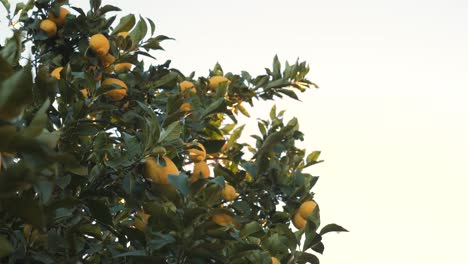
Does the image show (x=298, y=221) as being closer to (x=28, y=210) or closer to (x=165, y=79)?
(x=165, y=79)

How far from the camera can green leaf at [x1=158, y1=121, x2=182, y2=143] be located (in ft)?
7.33

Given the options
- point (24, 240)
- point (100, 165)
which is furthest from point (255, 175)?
point (24, 240)

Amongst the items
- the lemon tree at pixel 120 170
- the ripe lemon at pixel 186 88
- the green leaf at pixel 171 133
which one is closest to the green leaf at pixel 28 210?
the lemon tree at pixel 120 170

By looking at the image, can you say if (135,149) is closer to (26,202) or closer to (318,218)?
(318,218)

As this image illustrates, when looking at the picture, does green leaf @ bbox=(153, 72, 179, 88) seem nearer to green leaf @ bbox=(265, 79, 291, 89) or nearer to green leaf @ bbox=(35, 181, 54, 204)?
green leaf @ bbox=(265, 79, 291, 89)

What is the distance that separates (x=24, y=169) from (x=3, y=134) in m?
0.14

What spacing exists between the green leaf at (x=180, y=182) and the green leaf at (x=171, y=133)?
0.16 m

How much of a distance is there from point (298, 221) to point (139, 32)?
1.22 meters

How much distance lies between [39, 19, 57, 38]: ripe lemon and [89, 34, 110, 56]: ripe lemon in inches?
19.1

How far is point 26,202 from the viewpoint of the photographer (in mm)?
1110

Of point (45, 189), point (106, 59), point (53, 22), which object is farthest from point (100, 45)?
point (45, 189)

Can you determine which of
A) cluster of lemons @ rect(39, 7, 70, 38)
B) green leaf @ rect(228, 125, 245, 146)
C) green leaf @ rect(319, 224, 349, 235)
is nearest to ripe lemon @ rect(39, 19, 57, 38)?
cluster of lemons @ rect(39, 7, 70, 38)

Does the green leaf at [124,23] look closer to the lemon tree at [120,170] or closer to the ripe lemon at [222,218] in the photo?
the lemon tree at [120,170]

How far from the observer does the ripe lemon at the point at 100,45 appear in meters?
3.26
